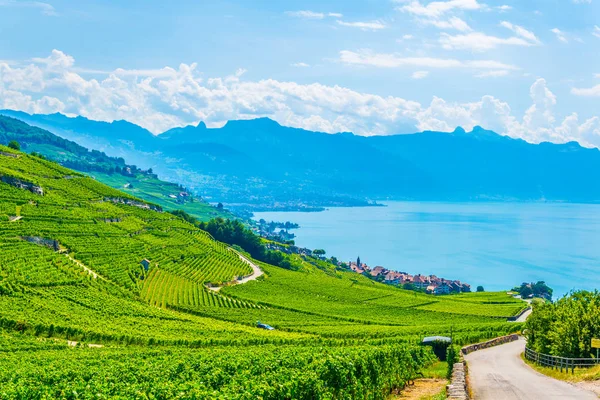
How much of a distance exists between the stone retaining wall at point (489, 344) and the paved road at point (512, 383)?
4242mm

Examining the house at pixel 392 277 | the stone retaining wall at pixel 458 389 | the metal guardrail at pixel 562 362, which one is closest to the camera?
the stone retaining wall at pixel 458 389

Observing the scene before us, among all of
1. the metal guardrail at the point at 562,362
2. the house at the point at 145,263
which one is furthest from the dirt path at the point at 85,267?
the metal guardrail at the point at 562,362

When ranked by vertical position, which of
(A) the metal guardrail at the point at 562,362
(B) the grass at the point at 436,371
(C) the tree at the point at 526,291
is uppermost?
(C) the tree at the point at 526,291

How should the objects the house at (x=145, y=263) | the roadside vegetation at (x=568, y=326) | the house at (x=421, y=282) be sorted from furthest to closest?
the house at (x=421, y=282) → the house at (x=145, y=263) → the roadside vegetation at (x=568, y=326)

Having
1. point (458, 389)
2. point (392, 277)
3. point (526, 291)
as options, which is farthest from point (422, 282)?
point (458, 389)

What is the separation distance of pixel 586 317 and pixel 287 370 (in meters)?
20.3

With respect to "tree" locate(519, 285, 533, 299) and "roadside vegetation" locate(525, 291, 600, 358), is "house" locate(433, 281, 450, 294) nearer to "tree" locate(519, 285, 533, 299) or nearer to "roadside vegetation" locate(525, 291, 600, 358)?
"tree" locate(519, 285, 533, 299)

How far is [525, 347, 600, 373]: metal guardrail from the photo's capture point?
1155 inches

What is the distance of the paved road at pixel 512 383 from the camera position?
22.4 m

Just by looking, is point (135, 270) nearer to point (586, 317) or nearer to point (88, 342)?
point (88, 342)

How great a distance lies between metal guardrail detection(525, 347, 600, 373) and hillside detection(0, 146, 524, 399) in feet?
21.1

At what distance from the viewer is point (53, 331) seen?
40.7m

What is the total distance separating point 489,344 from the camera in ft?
159

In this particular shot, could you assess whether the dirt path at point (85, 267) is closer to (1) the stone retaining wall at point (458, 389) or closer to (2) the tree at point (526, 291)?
(1) the stone retaining wall at point (458, 389)
